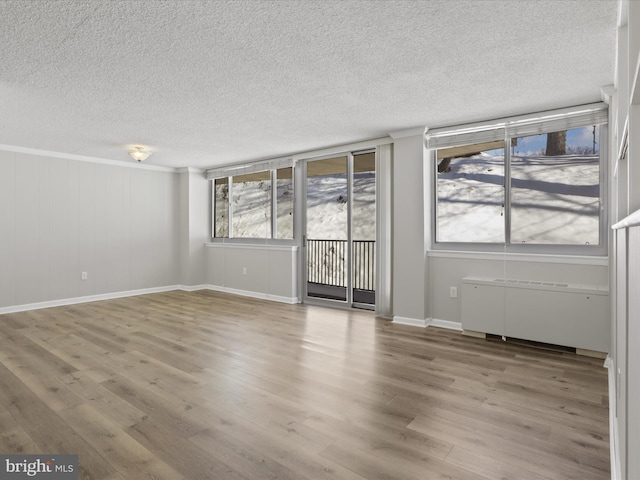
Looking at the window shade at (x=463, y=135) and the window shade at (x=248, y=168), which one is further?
the window shade at (x=248, y=168)

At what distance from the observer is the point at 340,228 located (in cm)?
565

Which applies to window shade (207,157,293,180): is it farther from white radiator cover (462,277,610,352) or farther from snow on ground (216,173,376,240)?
white radiator cover (462,277,610,352)

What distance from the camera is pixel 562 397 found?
100 inches

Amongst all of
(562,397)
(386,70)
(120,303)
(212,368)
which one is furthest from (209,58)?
(120,303)

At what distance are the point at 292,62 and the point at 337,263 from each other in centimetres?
411

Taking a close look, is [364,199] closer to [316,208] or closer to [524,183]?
[316,208]

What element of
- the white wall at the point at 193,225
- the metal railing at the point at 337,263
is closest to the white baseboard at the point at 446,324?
the metal railing at the point at 337,263

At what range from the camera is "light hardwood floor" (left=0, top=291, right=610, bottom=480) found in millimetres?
1835

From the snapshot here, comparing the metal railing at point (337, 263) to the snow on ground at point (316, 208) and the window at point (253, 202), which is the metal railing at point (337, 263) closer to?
the snow on ground at point (316, 208)

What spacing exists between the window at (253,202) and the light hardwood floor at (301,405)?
2.60 meters

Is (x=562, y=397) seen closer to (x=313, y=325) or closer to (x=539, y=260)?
(x=539, y=260)

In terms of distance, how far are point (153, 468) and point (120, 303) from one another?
4.69 metres

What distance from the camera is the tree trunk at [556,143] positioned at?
3742 mm

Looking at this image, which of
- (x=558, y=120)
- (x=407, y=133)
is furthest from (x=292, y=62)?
(x=558, y=120)
